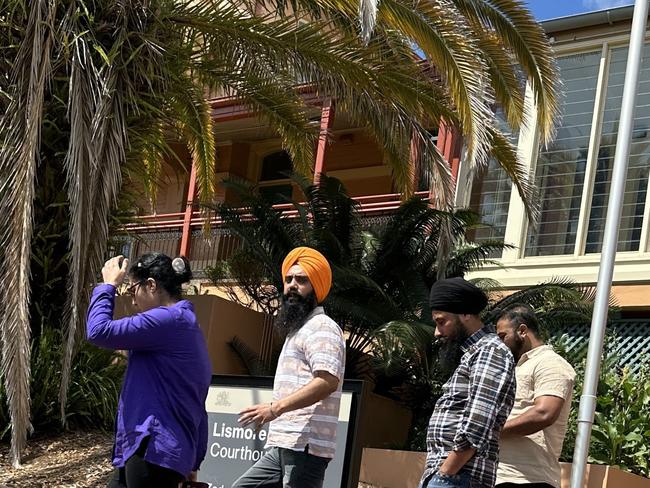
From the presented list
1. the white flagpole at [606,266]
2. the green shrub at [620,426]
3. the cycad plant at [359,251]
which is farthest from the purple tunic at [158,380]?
the cycad plant at [359,251]

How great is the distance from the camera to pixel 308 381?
518cm

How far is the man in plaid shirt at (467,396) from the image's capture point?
4.55m

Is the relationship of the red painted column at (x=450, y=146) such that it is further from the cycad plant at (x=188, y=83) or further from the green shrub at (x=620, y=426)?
the green shrub at (x=620, y=426)

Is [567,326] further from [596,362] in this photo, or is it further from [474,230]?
[596,362]

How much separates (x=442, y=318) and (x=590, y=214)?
10.1m

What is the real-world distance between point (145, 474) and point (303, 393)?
743mm

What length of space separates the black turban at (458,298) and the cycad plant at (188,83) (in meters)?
4.22

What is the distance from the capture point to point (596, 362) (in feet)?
22.4

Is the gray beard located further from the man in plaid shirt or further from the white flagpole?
the white flagpole

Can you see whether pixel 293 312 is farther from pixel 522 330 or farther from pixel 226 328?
pixel 226 328

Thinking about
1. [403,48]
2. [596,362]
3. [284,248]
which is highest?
[403,48]

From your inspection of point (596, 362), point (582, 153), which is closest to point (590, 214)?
point (582, 153)

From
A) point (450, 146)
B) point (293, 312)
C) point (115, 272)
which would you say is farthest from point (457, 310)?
point (450, 146)

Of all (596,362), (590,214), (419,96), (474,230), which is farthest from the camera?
(474,230)
